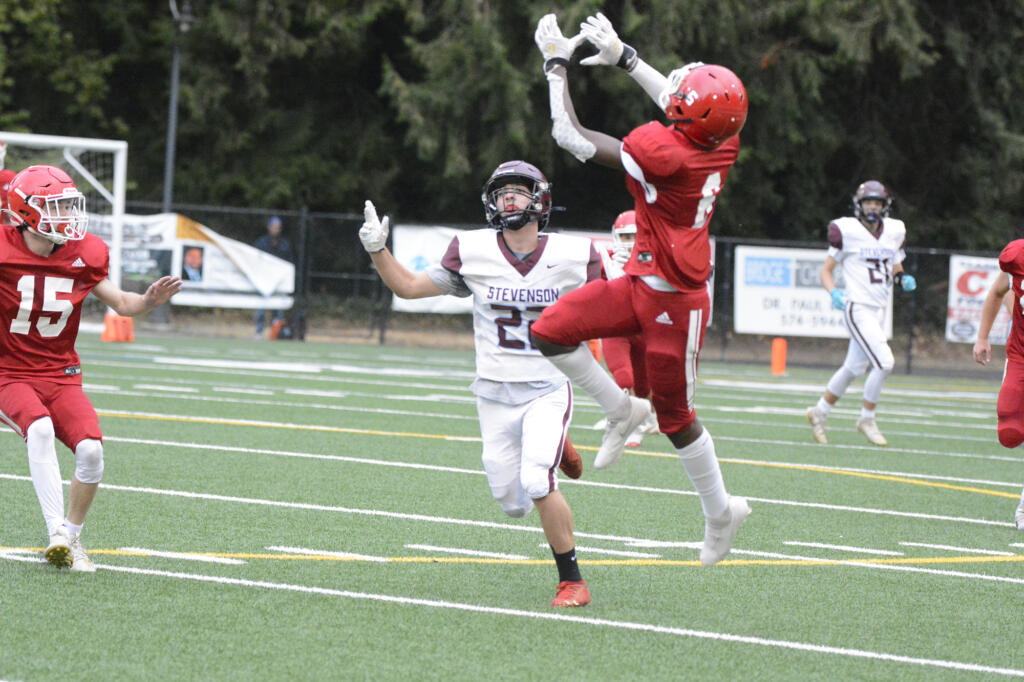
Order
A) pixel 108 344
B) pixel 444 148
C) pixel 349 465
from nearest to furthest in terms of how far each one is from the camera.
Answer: pixel 349 465 → pixel 108 344 → pixel 444 148

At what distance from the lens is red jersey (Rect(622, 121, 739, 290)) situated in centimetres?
530

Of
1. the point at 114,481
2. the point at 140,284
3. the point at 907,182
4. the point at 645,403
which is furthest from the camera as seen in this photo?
the point at 907,182

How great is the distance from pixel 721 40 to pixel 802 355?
22.3 feet

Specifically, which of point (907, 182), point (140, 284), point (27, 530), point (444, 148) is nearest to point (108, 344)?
point (140, 284)

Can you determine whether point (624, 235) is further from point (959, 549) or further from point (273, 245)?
point (273, 245)

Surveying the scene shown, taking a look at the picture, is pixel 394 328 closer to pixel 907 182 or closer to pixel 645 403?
pixel 907 182

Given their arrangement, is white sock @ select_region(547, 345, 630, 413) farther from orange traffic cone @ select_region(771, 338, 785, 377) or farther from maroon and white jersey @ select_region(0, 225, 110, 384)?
orange traffic cone @ select_region(771, 338, 785, 377)

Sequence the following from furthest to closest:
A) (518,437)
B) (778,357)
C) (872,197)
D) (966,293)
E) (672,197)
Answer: (966,293)
(778,357)
(872,197)
(518,437)
(672,197)

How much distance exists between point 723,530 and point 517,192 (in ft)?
5.40

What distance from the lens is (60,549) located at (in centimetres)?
590

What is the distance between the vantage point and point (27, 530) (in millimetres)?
6910

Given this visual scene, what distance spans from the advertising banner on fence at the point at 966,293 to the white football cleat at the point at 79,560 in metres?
18.7

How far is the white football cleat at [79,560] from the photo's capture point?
19.7 ft

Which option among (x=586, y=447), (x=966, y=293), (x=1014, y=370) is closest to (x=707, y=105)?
(x=1014, y=370)
